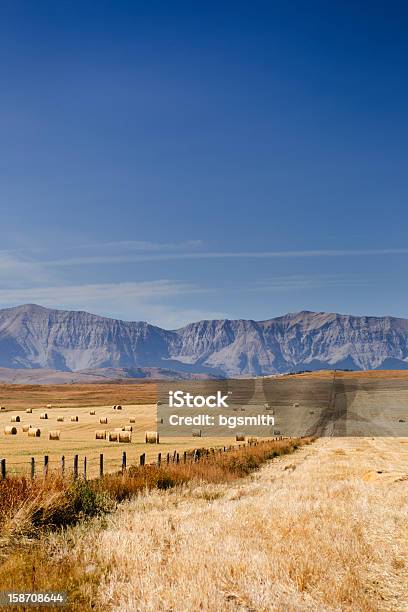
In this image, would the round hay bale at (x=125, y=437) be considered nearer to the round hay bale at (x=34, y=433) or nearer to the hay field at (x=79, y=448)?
the hay field at (x=79, y=448)

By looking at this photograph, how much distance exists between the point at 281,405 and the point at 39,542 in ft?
306

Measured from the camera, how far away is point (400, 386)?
13175 cm

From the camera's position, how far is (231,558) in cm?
1036

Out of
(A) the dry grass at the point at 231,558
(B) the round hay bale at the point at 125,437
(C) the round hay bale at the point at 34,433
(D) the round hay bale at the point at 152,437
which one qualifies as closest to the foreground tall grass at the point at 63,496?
(A) the dry grass at the point at 231,558

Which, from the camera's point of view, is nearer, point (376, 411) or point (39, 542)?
point (39, 542)

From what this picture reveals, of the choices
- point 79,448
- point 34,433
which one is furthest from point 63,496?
point 34,433

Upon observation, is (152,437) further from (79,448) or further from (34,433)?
(34,433)

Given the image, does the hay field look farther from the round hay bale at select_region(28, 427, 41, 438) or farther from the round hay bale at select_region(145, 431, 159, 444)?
the round hay bale at select_region(145, 431, 159, 444)

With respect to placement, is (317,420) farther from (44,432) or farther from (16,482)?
(16,482)

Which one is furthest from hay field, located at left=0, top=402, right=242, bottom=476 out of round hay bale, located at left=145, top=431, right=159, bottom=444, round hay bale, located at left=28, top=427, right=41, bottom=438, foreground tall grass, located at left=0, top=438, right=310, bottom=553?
foreground tall grass, located at left=0, top=438, right=310, bottom=553

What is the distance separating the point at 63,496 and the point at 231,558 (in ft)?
18.1

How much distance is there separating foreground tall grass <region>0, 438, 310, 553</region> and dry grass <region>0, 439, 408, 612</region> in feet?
2.39

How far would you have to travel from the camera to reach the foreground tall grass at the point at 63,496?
1224 centimetres

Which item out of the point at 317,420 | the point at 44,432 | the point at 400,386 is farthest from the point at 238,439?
the point at 400,386
